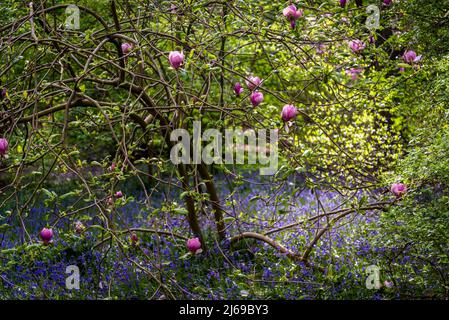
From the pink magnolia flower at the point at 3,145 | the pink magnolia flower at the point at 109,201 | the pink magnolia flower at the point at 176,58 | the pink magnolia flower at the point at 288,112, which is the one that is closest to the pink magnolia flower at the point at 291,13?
the pink magnolia flower at the point at 288,112

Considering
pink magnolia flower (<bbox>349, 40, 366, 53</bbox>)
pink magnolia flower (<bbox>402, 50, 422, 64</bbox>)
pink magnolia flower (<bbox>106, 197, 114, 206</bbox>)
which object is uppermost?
pink magnolia flower (<bbox>349, 40, 366, 53</bbox>)

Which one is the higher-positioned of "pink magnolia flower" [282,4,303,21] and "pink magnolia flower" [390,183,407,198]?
"pink magnolia flower" [282,4,303,21]

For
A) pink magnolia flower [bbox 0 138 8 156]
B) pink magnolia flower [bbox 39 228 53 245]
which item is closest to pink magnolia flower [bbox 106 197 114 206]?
pink magnolia flower [bbox 39 228 53 245]

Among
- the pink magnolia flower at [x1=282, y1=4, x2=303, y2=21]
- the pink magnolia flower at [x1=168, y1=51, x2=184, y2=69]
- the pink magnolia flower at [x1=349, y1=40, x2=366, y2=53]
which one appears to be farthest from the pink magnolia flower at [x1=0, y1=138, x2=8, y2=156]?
the pink magnolia flower at [x1=349, y1=40, x2=366, y2=53]

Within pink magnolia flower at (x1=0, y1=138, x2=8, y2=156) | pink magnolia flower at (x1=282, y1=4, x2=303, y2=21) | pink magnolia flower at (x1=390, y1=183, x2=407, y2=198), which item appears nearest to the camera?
pink magnolia flower at (x1=0, y1=138, x2=8, y2=156)

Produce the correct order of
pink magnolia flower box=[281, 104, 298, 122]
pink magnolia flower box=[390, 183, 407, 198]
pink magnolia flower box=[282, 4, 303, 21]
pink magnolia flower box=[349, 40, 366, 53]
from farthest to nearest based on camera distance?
pink magnolia flower box=[349, 40, 366, 53] → pink magnolia flower box=[390, 183, 407, 198] → pink magnolia flower box=[282, 4, 303, 21] → pink magnolia flower box=[281, 104, 298, 122]

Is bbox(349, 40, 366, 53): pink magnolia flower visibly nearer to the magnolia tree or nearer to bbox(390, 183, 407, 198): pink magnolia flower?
the magnolia tree

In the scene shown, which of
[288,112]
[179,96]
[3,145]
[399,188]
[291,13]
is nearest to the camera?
[3,145]

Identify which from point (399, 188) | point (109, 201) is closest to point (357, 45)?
point (399, 188)

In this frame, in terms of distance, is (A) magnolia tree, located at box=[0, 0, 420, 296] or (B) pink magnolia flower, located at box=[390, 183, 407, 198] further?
(B) pink magnolia flower, located at box=[390, 183, 407, 198]

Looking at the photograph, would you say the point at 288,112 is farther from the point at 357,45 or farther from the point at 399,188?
the point at 357,45

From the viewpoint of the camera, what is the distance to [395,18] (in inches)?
199

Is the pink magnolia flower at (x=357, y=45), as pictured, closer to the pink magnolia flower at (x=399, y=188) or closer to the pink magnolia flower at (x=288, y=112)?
the pink magnolia flower at (x=399, y=188)
